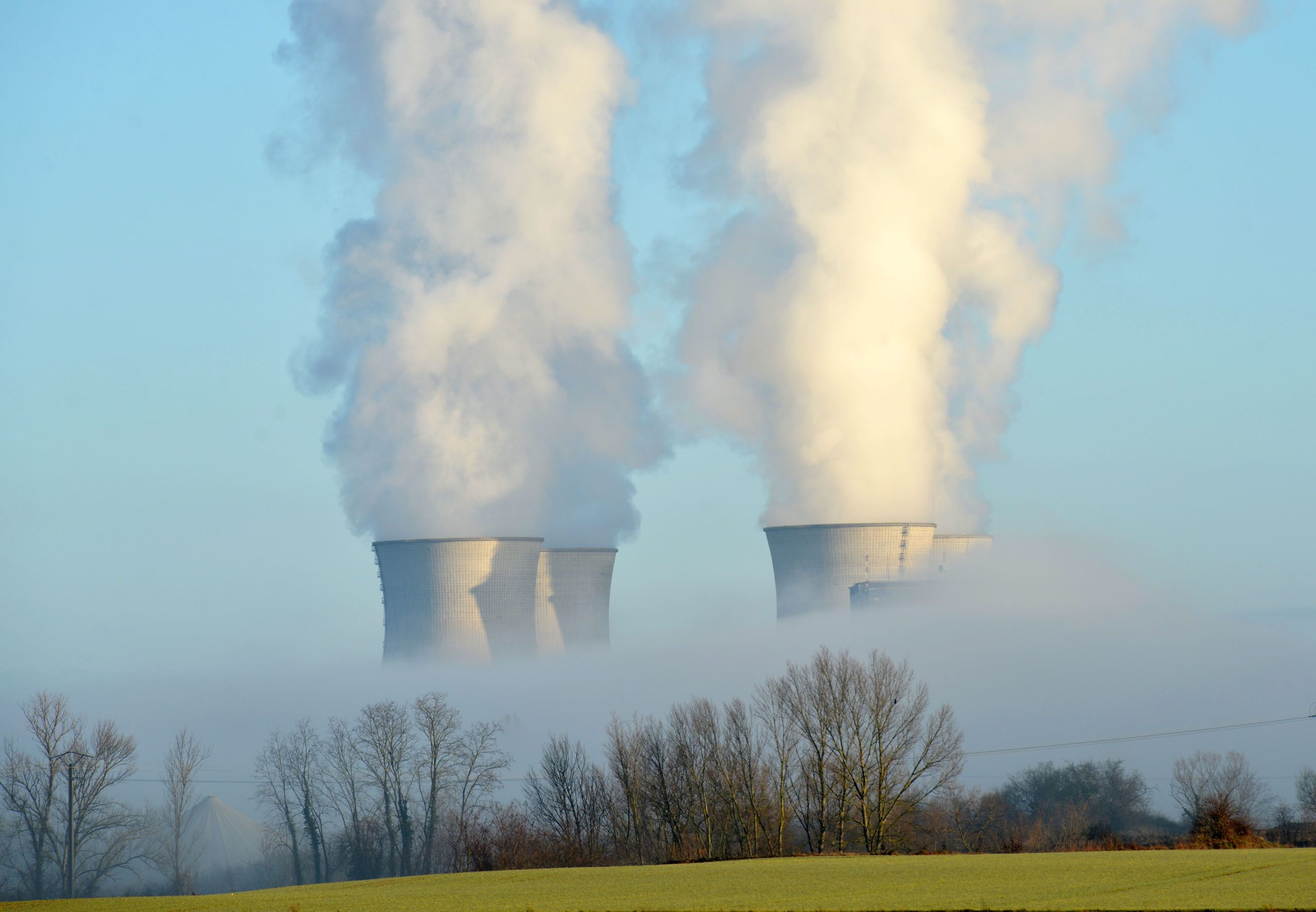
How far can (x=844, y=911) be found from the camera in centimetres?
1284

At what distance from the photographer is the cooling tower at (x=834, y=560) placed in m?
34.8

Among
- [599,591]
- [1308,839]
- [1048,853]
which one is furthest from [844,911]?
[599,591]

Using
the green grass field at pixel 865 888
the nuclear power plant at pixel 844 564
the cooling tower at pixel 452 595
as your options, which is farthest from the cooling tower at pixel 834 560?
the green grass field at pixel 865 888

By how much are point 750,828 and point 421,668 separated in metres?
11.3

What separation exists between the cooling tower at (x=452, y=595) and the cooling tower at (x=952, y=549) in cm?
1256

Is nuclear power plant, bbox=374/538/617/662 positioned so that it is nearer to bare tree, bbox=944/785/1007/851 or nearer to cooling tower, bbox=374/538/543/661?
cooling tower, bbox=374/538/543/661

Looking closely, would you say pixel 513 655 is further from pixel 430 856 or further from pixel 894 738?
pixel 894 738

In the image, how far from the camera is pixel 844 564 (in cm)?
3475

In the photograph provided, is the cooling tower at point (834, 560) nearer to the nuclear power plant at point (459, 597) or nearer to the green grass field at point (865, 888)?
the nuclear power plant at point (459, 597)

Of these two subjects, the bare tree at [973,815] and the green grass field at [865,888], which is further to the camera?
the bare tree at [973,815]

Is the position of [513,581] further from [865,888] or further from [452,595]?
[865,888]

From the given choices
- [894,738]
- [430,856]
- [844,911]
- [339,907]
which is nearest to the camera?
[844,911]

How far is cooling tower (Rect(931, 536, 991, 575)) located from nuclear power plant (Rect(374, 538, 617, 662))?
11986mm

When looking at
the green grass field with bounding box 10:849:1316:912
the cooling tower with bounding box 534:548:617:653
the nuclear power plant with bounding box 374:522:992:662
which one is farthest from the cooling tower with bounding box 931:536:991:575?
the green grass field with bounding box 10:849:1316:912
